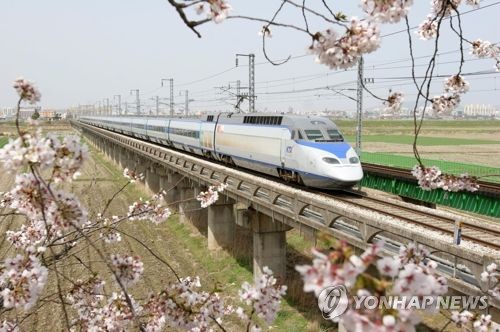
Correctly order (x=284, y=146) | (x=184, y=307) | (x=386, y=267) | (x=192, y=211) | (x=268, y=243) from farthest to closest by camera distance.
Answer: (x=192, y=211) < (x=284, y=146) < (x=268, y=243) < (x=184, y=307) < (x=386, y=267)

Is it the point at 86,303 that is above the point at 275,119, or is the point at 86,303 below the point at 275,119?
below

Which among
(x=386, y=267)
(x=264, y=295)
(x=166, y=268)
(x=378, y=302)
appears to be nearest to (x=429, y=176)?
(x=264, y=295)

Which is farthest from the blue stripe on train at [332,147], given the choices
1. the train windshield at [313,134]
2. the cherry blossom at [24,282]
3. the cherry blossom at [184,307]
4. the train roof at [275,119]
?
the cherry blossom at [24,282]

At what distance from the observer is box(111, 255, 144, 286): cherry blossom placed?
4113 millimetres

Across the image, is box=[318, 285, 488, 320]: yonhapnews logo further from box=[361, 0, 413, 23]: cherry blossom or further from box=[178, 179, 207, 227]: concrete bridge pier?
box=[178, 179, 207, 227]: concrete bridge pier

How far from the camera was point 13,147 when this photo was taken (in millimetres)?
2672

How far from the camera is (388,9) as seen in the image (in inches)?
116

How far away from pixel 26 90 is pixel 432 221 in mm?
12020

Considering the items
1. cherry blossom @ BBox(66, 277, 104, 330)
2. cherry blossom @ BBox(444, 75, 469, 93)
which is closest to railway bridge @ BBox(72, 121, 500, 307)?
cherry blossom @ BBox(444, 75, 469, 93)

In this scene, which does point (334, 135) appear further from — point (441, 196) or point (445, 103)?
point (445, 103)

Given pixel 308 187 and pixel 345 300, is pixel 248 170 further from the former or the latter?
pixel 345 300

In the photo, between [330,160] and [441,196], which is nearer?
[330,160]

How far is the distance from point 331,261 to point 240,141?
21.6 metres

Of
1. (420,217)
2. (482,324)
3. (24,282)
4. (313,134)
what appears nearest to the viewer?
(24,282)
